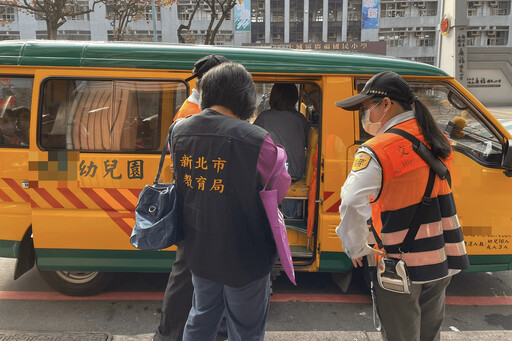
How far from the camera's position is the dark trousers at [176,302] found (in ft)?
7.83

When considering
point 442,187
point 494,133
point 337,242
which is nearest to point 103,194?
point 337,242

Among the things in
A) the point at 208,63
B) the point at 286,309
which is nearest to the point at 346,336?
the point at 286,309

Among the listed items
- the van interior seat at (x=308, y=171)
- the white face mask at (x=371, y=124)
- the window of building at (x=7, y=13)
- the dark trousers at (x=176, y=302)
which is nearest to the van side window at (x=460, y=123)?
the van interior seat at (x=308, y=171)

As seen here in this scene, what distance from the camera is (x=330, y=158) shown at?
3273 mm

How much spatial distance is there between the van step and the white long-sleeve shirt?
1.68 meters

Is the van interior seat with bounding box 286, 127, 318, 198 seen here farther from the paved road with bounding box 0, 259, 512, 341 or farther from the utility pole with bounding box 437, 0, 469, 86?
the utility pole with bounding box 437, 0, 469, 86

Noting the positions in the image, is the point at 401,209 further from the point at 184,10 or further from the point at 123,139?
the point at 184,10

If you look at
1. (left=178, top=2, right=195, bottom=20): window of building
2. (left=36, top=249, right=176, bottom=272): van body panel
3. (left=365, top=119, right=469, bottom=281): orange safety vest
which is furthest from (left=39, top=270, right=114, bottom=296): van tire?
(left=178, top=2, right=195, bottom=20): window of building

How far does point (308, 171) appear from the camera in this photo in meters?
3.93

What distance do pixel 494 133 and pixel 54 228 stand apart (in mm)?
3632

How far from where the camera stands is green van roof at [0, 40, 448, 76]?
3178 millimetres

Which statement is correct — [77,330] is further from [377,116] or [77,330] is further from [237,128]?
[377,116]

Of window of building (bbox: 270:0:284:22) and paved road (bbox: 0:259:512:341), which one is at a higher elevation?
window of building (bbox: 270:0:284:22)

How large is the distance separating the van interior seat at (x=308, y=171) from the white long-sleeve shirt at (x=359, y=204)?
188cm
